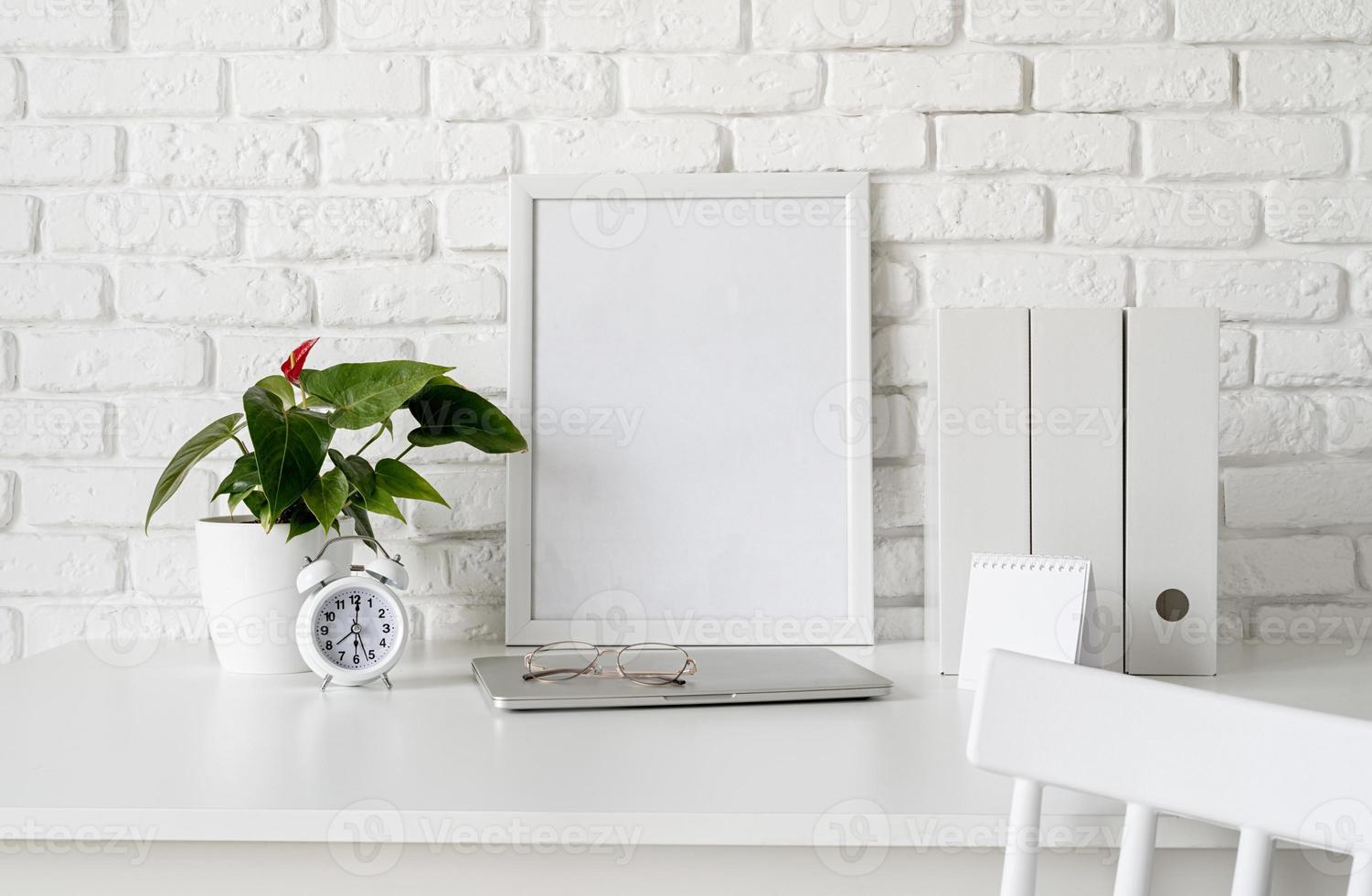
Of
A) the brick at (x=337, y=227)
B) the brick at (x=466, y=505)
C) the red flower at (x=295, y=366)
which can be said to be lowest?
the brick at (x=466, y=505)

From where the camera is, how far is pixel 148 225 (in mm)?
1225

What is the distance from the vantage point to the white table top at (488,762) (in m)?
0.66

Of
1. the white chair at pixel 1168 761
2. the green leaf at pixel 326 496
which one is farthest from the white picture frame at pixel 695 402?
the white chair at pixel 1168 761

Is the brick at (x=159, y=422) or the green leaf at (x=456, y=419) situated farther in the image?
the brick at (x=159, y=422)

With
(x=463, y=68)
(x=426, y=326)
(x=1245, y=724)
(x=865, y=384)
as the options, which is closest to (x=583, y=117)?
(x=463, y=68)

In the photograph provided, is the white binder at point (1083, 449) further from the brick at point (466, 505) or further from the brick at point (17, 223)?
the brick at point (17, 223)

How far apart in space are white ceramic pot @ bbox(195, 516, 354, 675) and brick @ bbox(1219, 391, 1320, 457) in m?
1.02

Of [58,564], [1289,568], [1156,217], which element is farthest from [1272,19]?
[58,564]

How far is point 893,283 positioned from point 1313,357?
0.50 meters

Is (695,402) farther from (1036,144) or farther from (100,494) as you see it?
(100,494)

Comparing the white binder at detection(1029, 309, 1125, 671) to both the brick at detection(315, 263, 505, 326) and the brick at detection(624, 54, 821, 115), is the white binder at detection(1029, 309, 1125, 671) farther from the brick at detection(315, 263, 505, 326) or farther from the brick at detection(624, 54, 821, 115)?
the brick at detection(315, 263, 505, 326)

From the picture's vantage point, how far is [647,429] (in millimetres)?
1200

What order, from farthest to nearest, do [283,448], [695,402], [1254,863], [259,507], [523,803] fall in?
[695,402] < [259,507] < [283,448] < [523,803] < [1254,863]

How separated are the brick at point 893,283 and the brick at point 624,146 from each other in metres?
0.23
